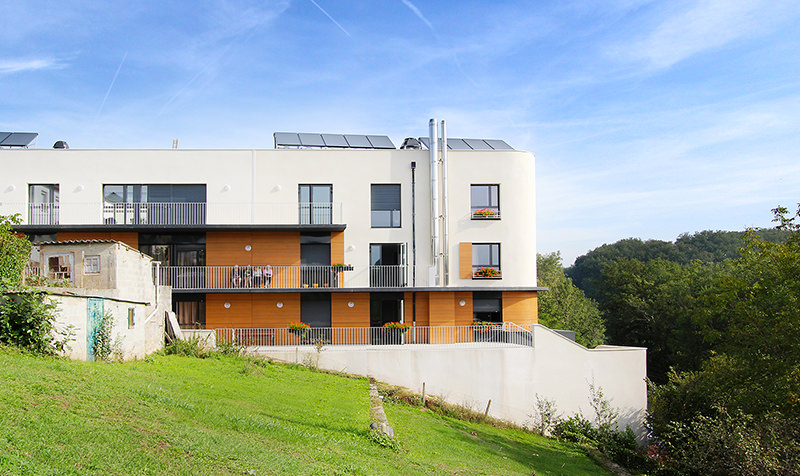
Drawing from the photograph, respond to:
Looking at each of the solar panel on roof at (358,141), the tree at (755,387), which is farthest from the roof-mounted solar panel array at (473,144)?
the tree at (755,387)

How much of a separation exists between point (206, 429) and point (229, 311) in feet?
59.6

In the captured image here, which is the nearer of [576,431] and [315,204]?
[576,431]

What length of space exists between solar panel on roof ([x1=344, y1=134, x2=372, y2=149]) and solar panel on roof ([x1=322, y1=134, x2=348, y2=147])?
0.29 metres

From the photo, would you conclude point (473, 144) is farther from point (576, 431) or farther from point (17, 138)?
point (17, 138)

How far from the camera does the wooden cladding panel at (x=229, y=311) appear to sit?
26.3 meters

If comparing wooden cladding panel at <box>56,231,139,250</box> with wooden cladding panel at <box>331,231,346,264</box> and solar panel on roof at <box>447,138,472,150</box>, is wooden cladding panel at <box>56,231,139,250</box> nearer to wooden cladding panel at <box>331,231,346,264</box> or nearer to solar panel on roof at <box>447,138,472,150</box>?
wooden cladding panel at <box>331,231,346,264</box>

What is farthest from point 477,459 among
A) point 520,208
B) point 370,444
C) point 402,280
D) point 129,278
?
point 520,208

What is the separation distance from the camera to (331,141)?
95.2 feet

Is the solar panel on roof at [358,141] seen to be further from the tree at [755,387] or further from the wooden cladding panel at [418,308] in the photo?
the tree at [755,387]

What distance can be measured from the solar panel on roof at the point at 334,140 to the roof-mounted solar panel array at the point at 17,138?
13362mm

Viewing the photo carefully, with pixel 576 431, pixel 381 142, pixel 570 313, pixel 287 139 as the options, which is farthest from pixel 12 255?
pixel 570 313

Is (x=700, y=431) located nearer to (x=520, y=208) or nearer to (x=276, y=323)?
(x=520, y=208)

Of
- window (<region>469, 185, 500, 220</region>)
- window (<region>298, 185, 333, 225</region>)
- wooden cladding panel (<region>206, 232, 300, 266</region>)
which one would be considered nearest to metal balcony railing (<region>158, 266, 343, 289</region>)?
wooden cladding panel (<region>206, 232, 300, 266</region>)

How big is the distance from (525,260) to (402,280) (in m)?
5.82
